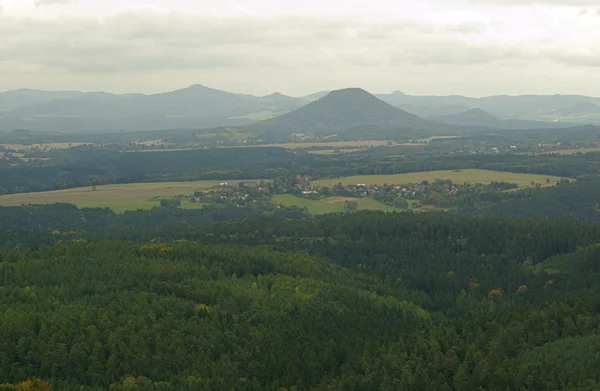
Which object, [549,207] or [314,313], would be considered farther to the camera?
[549,207]

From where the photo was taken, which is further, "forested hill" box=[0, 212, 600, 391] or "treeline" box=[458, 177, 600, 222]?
"treeline" box=[458, 177, 600, 222]

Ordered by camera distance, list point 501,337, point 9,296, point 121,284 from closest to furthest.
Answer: point 501,337 → point 9,296 → point 121,284

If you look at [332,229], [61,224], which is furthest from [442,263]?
[61,224]

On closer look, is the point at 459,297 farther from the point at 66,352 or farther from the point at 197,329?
the point at 66,352

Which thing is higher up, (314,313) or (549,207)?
(314,313)

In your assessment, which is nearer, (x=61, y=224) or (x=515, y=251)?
(x=515, y=251)

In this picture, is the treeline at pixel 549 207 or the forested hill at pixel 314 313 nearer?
the forested hill at pixel 314 313

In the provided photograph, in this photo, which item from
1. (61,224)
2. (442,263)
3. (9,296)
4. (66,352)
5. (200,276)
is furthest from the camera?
(61,224)

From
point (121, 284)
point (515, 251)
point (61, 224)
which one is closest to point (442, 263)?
point (515, 251)
